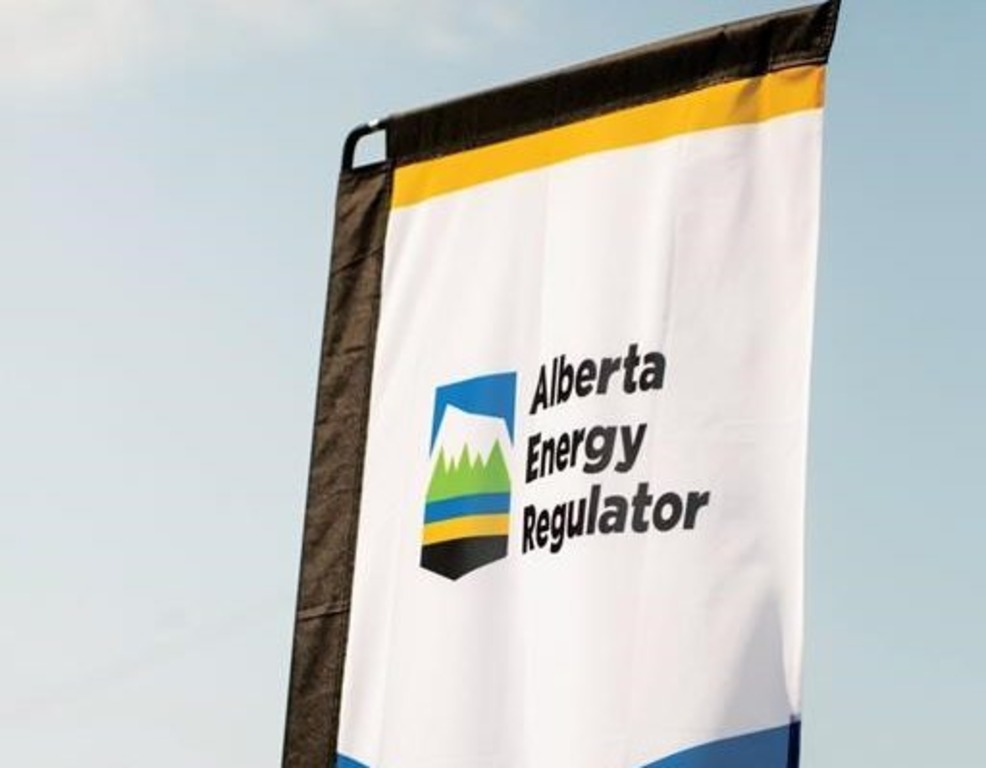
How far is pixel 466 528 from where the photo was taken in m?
5.21

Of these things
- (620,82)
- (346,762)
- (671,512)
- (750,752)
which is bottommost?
(750,752)

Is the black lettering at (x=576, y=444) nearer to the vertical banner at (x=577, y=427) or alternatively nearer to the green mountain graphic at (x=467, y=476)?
the vertical banner at (x=577, y=427)

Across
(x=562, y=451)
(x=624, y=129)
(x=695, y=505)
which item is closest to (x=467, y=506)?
(x=562, y=451)

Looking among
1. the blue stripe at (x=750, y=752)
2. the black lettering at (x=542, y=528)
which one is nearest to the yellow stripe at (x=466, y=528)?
the black lettering at (x=542, y=528)

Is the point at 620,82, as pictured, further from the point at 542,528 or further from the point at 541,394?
the point at 542,528

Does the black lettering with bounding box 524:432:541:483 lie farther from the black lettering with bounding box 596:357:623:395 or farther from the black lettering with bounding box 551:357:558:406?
the black lettering with bounding box 596:357:623:395

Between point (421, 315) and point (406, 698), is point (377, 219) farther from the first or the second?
point (406, 698)

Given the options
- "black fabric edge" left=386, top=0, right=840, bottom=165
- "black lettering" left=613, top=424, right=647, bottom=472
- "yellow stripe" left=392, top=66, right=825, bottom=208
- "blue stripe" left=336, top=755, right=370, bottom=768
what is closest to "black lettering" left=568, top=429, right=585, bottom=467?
"black lettering" left=613, top=424, right=647, bottom=472

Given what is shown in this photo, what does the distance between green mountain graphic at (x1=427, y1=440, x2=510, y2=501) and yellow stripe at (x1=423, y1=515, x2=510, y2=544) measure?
62mm

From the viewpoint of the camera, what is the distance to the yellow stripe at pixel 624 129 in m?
4.84

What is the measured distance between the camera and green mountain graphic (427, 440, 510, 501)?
17.0 ft

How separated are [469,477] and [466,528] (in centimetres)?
12

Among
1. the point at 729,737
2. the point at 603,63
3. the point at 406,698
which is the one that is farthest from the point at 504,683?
the point at 603,63

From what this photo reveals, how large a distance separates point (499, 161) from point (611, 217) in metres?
0.45
